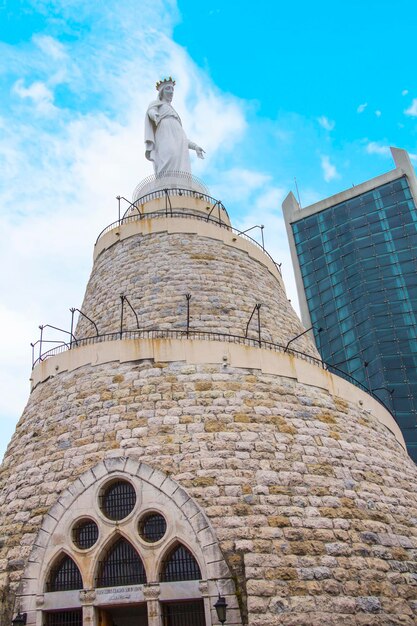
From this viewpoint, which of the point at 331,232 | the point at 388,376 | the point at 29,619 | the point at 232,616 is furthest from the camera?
the point at 331,232

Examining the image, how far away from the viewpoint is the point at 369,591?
922 cm

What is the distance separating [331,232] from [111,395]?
2991 cm

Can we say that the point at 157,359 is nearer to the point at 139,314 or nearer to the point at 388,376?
the point at 139,314

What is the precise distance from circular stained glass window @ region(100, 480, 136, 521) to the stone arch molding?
154 mm

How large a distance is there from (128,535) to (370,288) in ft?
90.6

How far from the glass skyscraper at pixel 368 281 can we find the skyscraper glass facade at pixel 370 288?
0.06 meters

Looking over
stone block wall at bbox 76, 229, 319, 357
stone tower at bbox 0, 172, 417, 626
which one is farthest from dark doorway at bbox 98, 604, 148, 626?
stone block wall at bbox 76, 229, 319, 357

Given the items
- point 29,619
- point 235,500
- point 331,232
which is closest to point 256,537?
point 235,500

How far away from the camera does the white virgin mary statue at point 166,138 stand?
22125mm

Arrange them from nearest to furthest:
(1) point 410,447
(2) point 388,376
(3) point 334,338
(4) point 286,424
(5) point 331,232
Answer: (4) point 286,424 → (1) point 410,447 → (2) point 388,376 → (3) point 334,338 → (5) point 331,232

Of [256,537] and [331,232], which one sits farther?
[331,232]

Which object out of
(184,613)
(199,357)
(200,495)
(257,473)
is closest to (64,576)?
(184,613)

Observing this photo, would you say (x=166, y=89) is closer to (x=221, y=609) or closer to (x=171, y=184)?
(x=171, y=184)

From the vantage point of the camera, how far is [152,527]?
9781 millimetres
